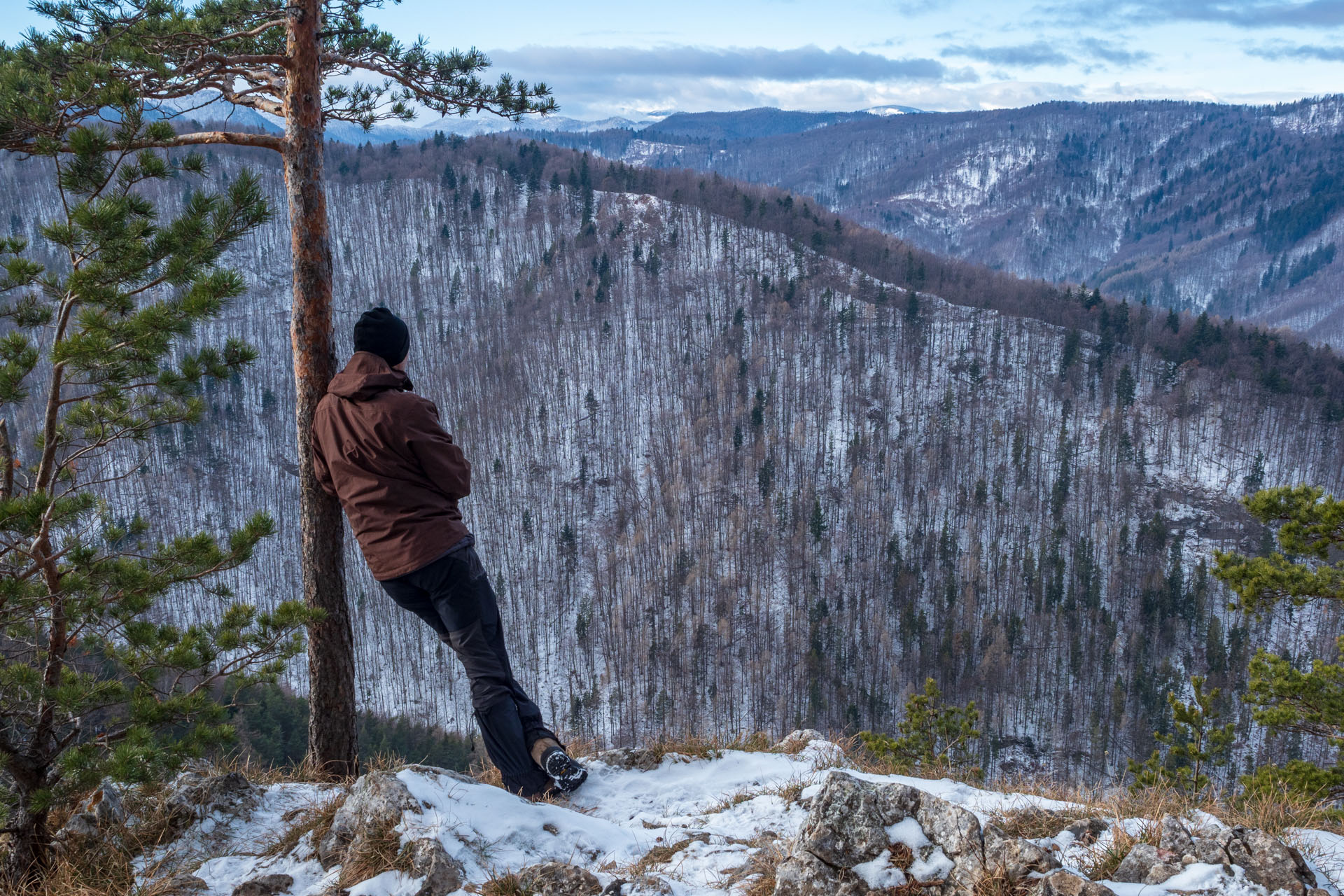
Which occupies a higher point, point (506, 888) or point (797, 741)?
point (506, 888)

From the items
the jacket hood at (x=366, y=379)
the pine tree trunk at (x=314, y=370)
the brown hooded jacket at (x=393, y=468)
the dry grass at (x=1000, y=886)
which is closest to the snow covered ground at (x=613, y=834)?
the dry grass at (x=1000, y=886)

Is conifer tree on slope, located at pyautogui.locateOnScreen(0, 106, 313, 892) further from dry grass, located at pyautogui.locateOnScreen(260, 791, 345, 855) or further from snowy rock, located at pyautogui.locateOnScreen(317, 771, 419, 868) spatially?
snowy rock, located at pyautogui.locateOnScreen(317, 771, 419, 868)

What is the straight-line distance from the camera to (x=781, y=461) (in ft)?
311

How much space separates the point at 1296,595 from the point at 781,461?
282 ft

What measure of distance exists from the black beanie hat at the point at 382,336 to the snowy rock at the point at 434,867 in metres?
2.72

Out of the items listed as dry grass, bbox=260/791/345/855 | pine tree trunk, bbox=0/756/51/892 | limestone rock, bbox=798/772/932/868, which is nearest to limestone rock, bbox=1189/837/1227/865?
limestone rock, bbox=798/772/932/868

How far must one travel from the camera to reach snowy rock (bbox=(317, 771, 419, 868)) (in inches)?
150

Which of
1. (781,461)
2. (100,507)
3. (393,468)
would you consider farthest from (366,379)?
(781,461)

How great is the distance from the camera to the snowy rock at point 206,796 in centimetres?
421

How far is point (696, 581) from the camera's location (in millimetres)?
83250

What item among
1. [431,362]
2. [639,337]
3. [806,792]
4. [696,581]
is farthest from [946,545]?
[806,792]

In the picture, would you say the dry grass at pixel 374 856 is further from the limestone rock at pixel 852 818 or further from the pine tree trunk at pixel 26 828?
the limestone rock at pixel 852 818

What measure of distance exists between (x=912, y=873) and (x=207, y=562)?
4.23 meters

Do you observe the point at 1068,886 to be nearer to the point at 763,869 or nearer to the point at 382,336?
the point at 763,869
